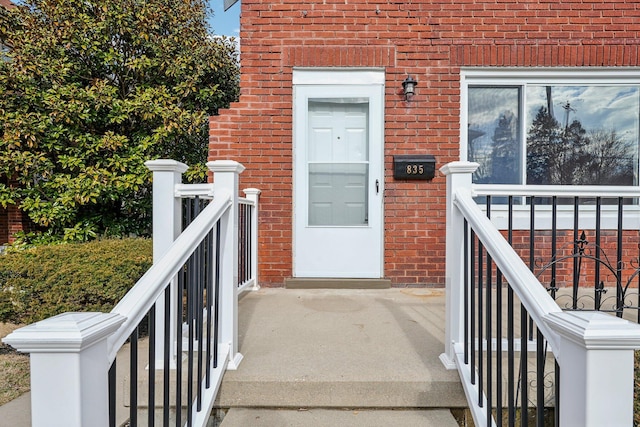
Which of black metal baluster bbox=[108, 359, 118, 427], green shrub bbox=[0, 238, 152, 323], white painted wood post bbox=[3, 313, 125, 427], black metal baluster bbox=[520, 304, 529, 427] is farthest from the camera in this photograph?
green shrub bbox=[0, 238, 152, 323]

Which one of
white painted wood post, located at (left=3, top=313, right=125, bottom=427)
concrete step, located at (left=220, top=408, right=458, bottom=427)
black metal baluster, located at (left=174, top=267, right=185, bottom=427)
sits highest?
white painted wood post, located at (left=3, top=313, right=125, bottom=427)

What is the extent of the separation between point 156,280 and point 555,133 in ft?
14.3

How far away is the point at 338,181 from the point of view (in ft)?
13.7

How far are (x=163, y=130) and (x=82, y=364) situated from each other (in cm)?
491

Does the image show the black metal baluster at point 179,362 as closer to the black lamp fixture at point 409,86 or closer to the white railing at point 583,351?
the white railing at point 583,351

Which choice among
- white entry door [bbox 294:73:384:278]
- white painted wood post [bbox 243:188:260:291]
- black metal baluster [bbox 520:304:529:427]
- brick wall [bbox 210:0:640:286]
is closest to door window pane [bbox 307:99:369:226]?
white entry door [bbox 294:73:384:278]

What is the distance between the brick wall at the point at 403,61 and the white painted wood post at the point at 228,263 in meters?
1.93

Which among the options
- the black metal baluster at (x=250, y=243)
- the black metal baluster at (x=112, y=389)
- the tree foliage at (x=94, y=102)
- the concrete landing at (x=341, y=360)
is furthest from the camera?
the tree foliage at (x=94, y=102)

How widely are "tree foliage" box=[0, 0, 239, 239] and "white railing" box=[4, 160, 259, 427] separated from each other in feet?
11.4

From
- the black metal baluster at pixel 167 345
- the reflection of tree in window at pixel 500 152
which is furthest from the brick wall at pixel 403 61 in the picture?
the black metal baluster at pixel 167 345

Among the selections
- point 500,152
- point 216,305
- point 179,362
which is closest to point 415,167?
point 500,152

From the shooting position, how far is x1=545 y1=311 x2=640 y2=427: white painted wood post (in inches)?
38.8

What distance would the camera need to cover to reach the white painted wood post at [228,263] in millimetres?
2137

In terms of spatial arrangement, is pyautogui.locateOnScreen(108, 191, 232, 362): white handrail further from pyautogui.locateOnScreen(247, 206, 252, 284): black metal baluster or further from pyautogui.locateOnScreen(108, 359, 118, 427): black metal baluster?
pyautogui.locateOnScreen(247, 206, 252, 284): black metal baluster
